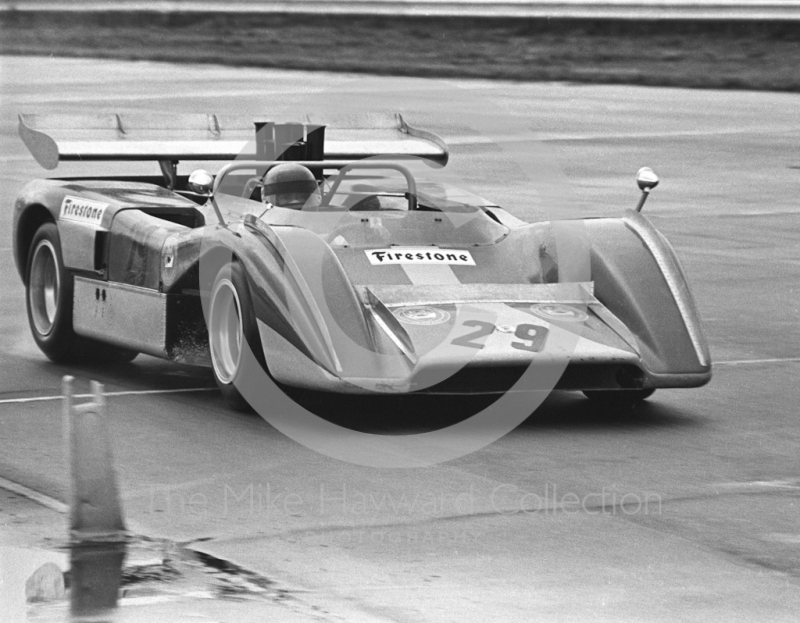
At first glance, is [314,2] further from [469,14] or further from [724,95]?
[724,95]

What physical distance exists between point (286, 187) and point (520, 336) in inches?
69.3

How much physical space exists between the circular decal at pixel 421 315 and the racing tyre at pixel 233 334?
664mm

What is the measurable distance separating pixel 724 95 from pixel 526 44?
9837 millimetres

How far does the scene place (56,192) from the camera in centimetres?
909

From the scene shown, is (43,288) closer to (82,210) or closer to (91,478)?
(82,210)

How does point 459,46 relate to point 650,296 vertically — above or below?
above

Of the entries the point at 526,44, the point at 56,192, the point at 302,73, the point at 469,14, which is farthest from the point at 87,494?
the point at 469,14

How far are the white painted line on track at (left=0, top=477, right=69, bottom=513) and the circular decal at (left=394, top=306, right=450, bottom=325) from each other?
1879mm

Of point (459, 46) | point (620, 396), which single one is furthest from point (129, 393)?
point (459, 46)

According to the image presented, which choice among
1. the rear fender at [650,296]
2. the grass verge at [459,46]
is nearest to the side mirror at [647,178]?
the rear fender at [650,296]

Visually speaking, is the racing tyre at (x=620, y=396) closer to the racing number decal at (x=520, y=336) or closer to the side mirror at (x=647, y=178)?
the racing number decal at (x=520, y=336)

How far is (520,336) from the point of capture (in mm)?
7152

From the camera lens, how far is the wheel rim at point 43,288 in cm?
917

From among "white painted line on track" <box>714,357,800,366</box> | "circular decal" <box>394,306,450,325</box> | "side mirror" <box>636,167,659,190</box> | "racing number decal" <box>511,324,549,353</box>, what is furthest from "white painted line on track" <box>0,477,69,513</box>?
"white painted line on track" <box>714,357,800,366</box>
